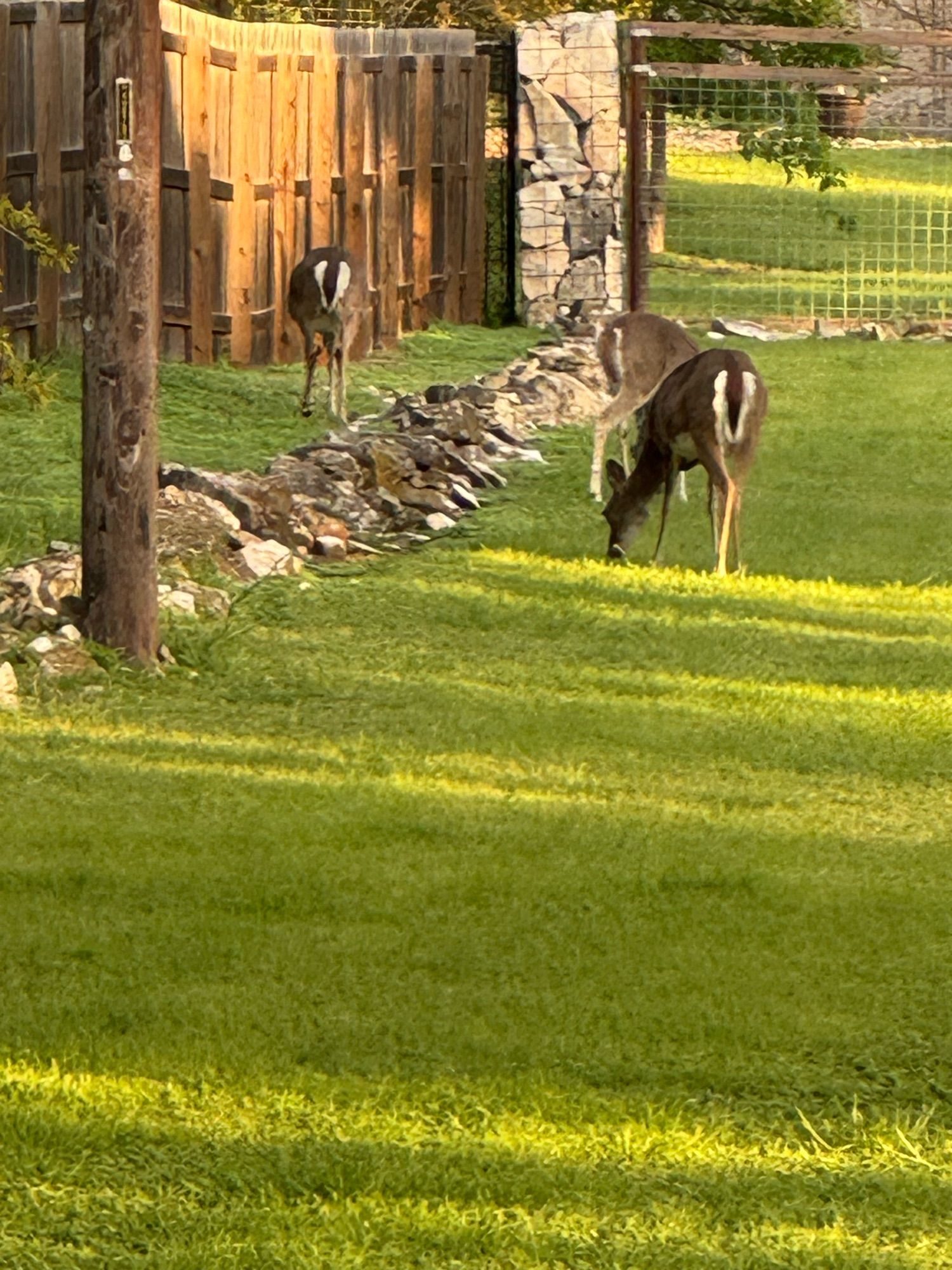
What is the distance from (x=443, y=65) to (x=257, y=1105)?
1929cm

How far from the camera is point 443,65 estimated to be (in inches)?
955

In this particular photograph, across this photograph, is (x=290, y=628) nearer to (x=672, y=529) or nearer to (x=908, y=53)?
(x=672, y=529)

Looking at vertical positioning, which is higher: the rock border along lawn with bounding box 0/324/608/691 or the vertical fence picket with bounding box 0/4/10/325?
the vertical fence picket with bounding box 0/4/10/325

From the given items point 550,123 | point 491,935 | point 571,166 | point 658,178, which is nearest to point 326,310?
point 571,166

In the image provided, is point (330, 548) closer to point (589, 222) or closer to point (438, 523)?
point (438, 523)

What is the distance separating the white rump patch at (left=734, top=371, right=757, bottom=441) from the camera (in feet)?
40.8

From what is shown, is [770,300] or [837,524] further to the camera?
[770,300]

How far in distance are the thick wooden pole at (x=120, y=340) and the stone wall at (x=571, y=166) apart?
14.6 metres

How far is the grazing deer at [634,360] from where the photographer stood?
1522cm

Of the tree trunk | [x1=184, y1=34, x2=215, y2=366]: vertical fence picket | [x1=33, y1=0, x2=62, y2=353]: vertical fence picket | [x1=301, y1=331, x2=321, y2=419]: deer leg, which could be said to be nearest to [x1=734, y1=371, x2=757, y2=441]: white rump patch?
[x1=301, y1=331, x2=321, y2=419]: deer leg

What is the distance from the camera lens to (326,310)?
58.1 feet

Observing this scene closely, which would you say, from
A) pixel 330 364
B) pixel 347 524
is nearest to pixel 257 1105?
pixel 347 524

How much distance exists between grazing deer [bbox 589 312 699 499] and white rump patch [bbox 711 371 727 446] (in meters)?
2.70

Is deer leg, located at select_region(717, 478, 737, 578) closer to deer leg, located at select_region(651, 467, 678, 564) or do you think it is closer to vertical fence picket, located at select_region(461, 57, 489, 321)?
deer leg, located at select_region(651, 467, 678, 564)
